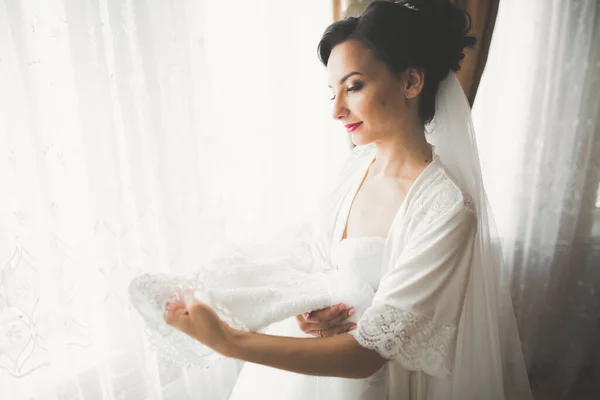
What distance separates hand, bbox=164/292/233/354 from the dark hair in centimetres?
65

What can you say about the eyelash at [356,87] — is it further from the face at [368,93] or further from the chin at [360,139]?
the chin at [360,139]

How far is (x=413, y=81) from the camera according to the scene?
84 cm

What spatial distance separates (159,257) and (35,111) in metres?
0.49

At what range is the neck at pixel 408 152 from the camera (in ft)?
2.90

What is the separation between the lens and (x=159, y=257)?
108 centimetres

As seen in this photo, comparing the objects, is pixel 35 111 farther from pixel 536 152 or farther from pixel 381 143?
pixel 536 152

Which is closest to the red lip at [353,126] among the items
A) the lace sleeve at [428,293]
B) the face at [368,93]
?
the face at [368,93]

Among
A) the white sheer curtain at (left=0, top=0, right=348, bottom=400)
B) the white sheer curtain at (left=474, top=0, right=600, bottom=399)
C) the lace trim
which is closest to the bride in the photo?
the lace trim

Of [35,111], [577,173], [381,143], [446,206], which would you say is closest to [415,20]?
[381,143]

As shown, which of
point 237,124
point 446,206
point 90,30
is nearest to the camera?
point 446,206

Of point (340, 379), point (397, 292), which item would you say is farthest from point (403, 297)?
point (340, 379)

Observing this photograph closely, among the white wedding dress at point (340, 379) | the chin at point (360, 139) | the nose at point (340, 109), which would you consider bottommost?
the white wedding dress at point (340, 379)

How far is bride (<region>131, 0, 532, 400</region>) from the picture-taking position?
2.34ft

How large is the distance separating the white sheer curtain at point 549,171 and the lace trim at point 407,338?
110 cm
